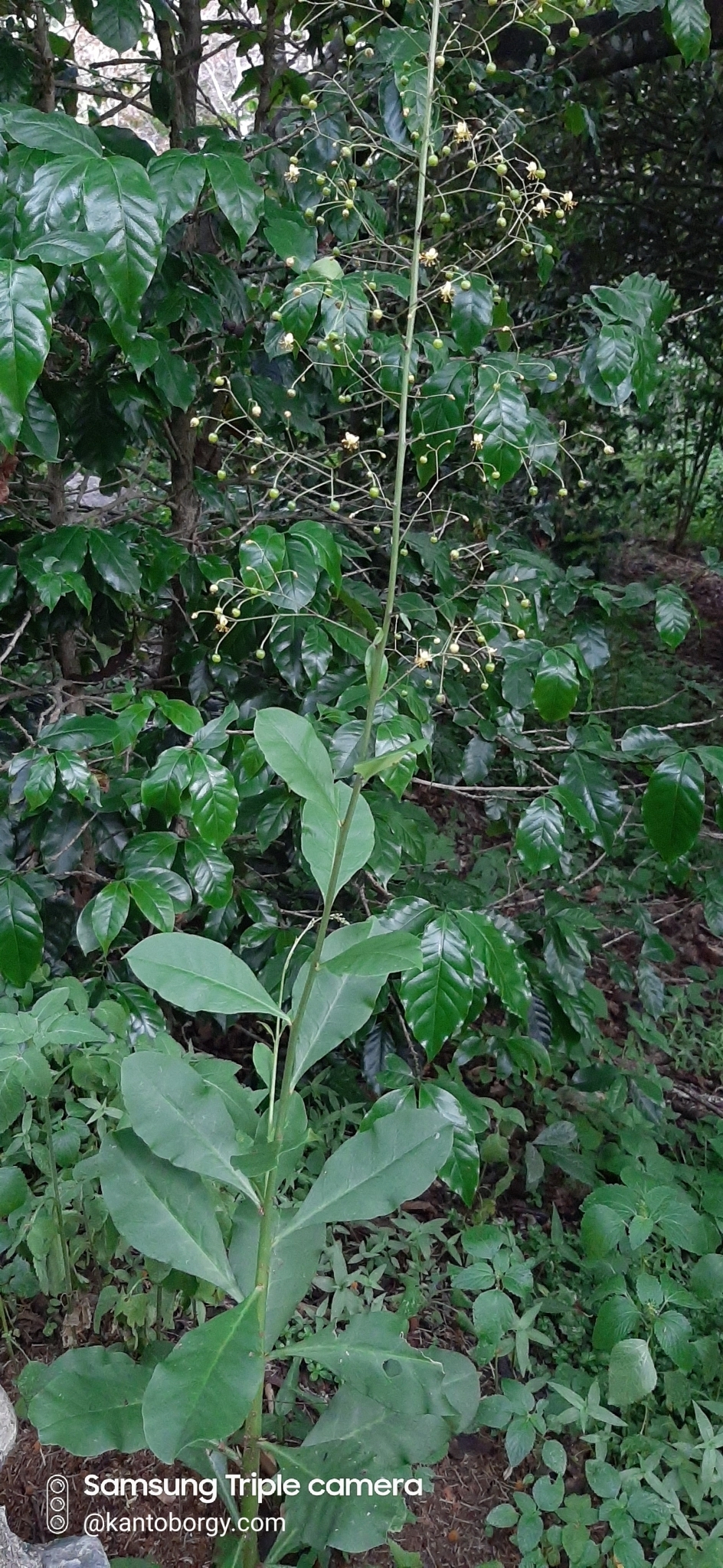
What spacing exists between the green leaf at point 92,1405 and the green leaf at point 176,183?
148 cm

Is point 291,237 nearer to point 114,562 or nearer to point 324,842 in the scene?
point 114,562

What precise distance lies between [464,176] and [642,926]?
1.79 m

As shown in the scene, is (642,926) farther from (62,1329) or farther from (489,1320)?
(62,1329)

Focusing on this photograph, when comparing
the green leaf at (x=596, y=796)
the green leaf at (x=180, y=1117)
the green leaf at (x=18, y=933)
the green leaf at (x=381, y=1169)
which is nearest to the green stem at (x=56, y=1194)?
the green leaf at (x=18, y=933)

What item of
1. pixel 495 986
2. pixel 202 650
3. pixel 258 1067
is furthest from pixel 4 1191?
pixel 202 650

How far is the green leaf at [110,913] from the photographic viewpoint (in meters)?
1.58

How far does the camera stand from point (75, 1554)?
4.36 feet

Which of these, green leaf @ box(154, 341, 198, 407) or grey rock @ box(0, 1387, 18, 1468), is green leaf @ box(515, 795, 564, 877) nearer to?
green leaf @ box(154, 341, 198, 407)

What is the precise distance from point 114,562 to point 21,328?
546 mm

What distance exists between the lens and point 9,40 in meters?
1.80

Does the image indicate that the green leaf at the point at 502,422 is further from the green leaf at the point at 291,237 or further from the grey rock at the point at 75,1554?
the grey rock at the point at 75,1554

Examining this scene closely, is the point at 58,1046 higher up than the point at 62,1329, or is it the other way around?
the point at 58,1046

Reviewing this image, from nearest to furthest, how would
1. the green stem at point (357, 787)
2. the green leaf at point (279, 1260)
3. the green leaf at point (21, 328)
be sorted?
the green stem at point (357, 787)
the green leaf at point (21, 328)
the green leaf at point (279, 1260)

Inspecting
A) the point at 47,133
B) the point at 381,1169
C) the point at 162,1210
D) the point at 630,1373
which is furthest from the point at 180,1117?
the point at 47,133
